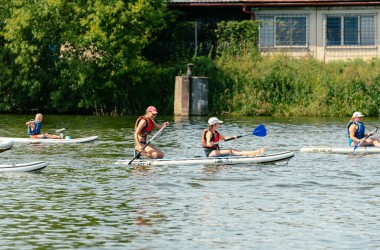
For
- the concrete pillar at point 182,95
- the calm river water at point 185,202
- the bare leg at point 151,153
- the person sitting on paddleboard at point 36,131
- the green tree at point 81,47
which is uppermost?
the green tree at point 81,47

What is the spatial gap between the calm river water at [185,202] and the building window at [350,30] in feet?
67.6

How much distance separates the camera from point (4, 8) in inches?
2115

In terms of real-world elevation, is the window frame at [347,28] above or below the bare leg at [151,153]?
above

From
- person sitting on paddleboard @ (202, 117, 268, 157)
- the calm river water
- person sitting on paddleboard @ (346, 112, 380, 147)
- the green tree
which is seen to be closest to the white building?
the green tree

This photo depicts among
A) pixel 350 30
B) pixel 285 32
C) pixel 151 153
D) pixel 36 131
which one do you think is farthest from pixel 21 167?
pixel 350 30

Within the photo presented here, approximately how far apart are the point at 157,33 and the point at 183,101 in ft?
19.3

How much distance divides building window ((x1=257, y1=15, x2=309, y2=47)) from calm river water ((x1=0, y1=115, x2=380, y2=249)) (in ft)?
67.0

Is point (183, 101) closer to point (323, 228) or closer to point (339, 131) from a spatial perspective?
point (339, 131)

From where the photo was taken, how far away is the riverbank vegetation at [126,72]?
2041 inches

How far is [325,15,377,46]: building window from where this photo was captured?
56.5m

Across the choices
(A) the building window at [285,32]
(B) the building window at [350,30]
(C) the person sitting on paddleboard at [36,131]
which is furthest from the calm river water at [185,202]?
(B) the building window at [350,30]

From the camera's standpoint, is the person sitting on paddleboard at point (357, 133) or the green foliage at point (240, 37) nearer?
the person sitting on paddleboard at point (357, 133)

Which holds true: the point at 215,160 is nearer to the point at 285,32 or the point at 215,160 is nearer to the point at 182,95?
the point at 182,95

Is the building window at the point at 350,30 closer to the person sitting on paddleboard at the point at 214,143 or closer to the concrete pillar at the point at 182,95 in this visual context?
the concrete pillar at the point at 182,95
